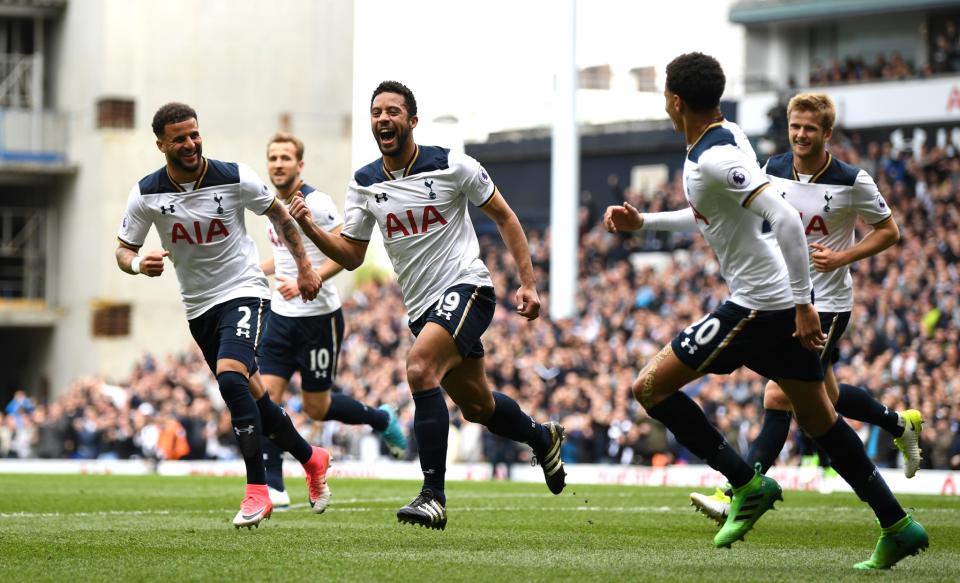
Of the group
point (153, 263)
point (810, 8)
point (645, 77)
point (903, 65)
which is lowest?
point (153, 263)

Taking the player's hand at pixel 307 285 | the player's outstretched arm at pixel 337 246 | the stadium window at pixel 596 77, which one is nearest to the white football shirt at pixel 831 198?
the player's outstretched arm at pixel 337 246

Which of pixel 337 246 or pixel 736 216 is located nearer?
pixel 736 216

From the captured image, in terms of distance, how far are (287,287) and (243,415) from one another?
169 cm

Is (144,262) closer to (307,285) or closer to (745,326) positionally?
(307,285)

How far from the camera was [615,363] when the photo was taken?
24.5 meters

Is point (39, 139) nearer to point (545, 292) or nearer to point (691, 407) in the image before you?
point (545, 292)

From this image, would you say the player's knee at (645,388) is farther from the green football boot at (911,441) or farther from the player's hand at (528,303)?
the green football boot at (911,441)

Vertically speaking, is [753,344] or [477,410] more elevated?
[753,344]

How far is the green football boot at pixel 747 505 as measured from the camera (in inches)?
305

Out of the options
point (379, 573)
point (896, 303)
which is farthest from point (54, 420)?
point (379, 573)

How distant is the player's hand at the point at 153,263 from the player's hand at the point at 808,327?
3726 millimetres

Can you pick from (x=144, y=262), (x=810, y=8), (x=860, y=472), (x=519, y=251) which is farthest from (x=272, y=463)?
(x=810, y=8)

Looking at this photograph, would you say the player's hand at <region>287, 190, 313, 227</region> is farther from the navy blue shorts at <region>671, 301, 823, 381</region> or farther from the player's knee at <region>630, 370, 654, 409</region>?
the navy blue shorts at <region>671, 301, 823, 381</region>

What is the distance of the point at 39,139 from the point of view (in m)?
39.8
